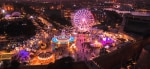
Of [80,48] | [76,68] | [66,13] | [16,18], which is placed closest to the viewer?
[76,68]

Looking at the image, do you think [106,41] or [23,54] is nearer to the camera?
[23,54]

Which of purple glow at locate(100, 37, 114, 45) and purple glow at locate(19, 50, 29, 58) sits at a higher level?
purple glow at locate(19, 50, 29, 58)

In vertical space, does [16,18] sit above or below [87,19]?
below

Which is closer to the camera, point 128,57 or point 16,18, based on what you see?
point 128,57

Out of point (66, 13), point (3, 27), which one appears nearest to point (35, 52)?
point (3, 27)

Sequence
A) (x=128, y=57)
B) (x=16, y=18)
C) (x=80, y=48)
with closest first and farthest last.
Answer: (x=80, y=48) → (x=128, y=57) → (x=16, y=18)

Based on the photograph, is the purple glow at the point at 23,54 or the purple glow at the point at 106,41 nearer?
the purple glow at the point at 23,54

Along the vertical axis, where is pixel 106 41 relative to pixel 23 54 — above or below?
below

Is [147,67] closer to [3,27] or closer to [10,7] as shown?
[3,27]

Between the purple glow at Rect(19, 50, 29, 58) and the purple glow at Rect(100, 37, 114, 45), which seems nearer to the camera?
the purple glow at Rect(19, 50, 29, 58)

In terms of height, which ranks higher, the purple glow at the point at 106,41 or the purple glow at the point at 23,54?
→ the purple glow at the point at 23,54
